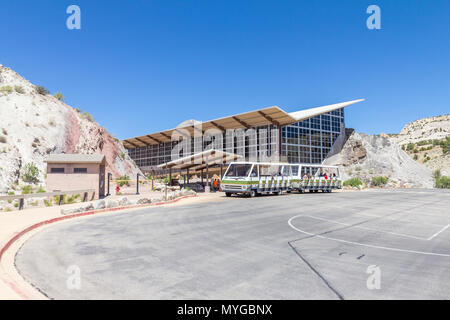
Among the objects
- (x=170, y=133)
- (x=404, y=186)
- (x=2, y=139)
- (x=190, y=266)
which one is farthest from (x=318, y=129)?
(x=190, y=266)

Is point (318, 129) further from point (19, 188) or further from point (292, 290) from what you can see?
point (292, 290)

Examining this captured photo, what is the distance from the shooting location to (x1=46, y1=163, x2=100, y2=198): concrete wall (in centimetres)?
2095

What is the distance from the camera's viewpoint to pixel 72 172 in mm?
21297

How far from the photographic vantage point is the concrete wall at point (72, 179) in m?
21.0

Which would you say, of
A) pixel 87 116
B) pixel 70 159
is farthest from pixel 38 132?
pixel 70 159

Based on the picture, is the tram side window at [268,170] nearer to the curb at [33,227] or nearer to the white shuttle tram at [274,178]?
the white shuttle tram at [274,178]

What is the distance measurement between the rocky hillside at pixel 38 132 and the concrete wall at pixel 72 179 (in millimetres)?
8189

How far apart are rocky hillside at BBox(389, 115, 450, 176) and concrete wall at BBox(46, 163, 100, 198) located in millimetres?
71295

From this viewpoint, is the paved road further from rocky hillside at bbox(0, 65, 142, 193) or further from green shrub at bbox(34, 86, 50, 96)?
green shrub at bbox(34, 86, 50, 96)

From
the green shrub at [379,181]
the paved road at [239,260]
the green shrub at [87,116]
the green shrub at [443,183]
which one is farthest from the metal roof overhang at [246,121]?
the paved road at [239,260]

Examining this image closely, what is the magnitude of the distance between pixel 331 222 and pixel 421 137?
419 ft

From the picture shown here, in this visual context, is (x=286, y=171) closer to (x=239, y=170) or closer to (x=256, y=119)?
(x=239, y=170)

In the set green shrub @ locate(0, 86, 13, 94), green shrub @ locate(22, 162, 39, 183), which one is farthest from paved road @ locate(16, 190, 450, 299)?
green shrub @ locate(0, 86, 13, 94)
